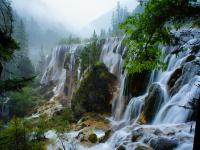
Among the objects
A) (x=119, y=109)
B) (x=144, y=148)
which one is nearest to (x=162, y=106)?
(x=144, y=148)

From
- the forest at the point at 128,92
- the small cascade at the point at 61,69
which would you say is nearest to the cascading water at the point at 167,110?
the forest at the point at 128,92

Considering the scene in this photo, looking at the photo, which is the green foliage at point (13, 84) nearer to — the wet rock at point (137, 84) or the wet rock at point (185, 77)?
the wet rock at point (185, 77)

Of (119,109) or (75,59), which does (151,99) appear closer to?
(119,109)

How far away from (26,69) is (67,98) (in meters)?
14.1

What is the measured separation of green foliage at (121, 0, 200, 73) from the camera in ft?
19.3

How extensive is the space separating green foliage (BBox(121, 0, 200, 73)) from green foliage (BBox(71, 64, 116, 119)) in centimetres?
2410

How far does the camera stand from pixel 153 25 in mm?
6152

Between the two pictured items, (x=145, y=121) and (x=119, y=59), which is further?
(x=119, y=59)

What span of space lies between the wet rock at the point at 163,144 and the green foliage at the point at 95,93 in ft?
60.4

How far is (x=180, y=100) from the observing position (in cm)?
1678

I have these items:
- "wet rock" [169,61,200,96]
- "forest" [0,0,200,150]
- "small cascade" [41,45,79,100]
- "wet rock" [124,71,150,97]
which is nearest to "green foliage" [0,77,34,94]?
"forest" [0,0,200,150]

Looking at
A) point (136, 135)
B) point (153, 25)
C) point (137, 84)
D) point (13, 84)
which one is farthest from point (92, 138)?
point (153, 25)

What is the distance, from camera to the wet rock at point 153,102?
19.0 metres

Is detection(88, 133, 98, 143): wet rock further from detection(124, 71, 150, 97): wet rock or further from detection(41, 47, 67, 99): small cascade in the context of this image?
detection(41, 47, 67, 99): small cascade
